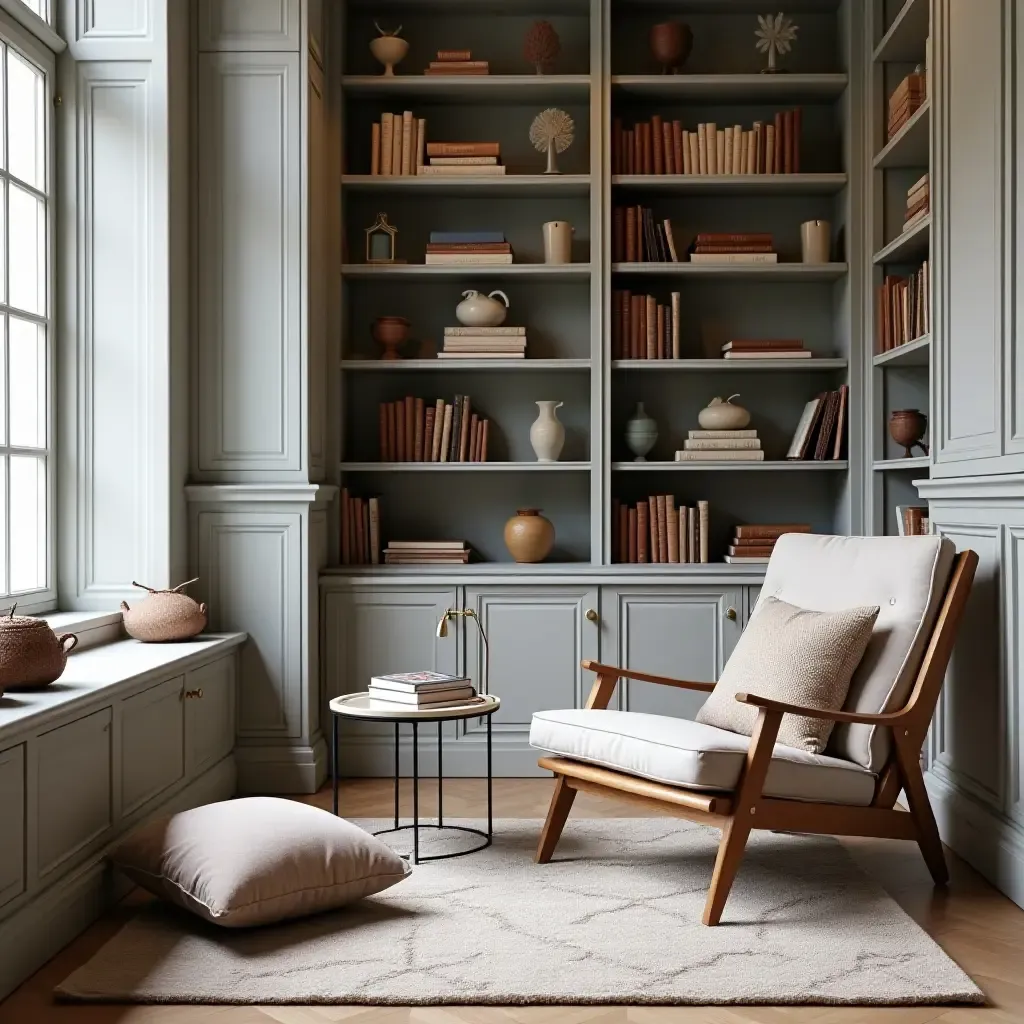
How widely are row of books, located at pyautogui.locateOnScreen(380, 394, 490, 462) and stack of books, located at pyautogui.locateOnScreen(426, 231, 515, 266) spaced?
0.55 m

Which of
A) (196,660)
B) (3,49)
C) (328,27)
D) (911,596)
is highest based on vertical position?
(328,27)

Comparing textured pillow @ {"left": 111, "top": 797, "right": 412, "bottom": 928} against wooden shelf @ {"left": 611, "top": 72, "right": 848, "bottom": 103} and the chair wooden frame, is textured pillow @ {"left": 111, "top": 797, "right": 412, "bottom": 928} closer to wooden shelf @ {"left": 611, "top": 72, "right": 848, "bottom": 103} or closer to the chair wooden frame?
the chair wooden frame

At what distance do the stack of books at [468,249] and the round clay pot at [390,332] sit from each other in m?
0.27

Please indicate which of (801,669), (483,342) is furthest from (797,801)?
(483,342)

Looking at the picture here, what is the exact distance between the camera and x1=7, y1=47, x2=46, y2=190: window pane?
12.6ft

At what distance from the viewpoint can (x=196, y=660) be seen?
3842 mm

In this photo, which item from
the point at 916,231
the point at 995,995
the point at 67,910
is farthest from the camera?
the point at 916,231

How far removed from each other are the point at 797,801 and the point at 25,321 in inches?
110

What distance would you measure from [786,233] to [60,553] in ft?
10.4

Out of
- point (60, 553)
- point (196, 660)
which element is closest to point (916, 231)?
point (196, 660)

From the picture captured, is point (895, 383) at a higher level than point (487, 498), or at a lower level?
higher

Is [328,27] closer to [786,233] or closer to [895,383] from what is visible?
[786,233]

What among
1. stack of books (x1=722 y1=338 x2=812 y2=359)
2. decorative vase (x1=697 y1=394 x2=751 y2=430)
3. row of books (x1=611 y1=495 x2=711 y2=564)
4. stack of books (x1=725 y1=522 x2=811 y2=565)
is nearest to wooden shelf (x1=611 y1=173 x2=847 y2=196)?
stack of books (x1=722 y1=338 x2=812 y2=359)

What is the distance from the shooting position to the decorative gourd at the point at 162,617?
13.0 feet
